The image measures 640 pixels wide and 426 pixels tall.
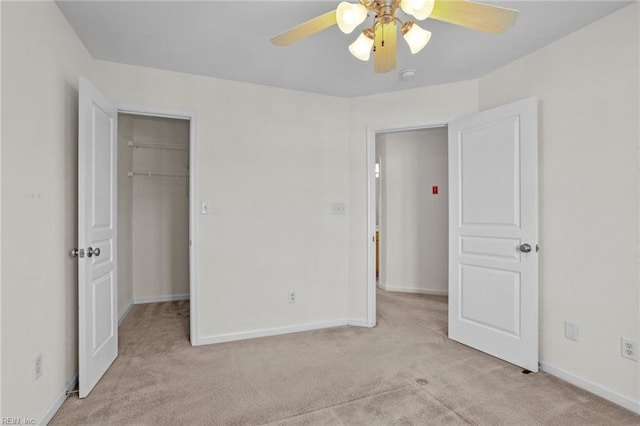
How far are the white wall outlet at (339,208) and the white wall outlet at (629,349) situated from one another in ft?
7.56

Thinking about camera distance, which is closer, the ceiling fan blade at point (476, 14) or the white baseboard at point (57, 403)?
the ceiling fan blade at point (476, 14)

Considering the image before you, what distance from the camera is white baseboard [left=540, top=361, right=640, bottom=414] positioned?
205 centimetres

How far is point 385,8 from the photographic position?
5.24ft

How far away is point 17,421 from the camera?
162 centimetres

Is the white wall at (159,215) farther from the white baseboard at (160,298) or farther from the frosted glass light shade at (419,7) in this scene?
the frosted glass light shade at (419,7)

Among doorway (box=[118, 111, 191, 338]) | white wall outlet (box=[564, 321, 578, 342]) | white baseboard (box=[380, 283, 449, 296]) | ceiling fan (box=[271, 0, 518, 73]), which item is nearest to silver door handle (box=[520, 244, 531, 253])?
white wall outlet (box=[564, 321, 578, 342])

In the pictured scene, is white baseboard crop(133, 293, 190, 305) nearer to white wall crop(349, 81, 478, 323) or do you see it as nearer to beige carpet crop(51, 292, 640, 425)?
beige carpet crop(51, 292, 640, 425)

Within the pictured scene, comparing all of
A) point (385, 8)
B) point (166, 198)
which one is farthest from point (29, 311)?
point (166, 198)

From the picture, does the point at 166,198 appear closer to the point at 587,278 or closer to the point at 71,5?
the point at 71,5

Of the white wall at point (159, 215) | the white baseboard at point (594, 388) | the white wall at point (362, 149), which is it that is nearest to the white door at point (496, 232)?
the white baseboard at point (594, 388)

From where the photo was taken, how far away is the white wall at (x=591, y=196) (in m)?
2.09

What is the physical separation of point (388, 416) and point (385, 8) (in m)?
2.06

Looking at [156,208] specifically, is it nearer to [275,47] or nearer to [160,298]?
A: [160,298]

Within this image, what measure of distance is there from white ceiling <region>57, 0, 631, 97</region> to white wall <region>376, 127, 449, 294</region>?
1.94 m
